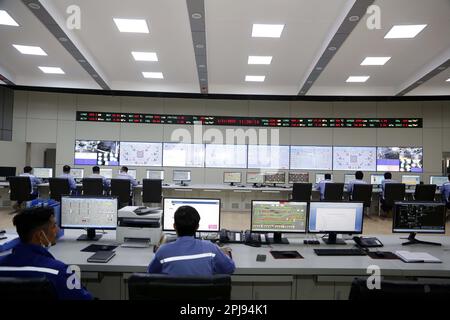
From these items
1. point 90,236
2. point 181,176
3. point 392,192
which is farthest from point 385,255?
point 181,176

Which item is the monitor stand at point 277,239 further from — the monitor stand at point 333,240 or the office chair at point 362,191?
the office chair at point 362,191

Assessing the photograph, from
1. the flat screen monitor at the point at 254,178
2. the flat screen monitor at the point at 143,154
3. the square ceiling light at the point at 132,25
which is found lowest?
the flat screen monitor at the point at 254,178

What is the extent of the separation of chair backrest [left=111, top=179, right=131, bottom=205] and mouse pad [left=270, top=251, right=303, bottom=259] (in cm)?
436

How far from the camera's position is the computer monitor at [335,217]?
2688 mm

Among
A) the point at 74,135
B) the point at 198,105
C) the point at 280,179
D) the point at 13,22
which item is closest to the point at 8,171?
the point at 74,135

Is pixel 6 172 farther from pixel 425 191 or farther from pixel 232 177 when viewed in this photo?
pixel 425 191

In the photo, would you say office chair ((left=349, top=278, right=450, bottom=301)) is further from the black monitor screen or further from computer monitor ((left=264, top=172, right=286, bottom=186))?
computer monitor ((left=264, top=172, right=286, bottom=186))

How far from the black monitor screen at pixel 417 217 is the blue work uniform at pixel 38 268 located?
8.81 feet

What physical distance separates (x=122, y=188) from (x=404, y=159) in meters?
7.52

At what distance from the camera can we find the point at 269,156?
27.7 ft

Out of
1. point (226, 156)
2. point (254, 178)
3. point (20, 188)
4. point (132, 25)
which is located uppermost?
point (132, 25)

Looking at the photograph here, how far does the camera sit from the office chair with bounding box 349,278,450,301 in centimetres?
117

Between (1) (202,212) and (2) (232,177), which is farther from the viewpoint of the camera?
(2) (232,177)

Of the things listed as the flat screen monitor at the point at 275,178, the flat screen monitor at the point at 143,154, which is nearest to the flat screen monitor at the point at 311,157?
the flat screen monitor at the point at 275,178
